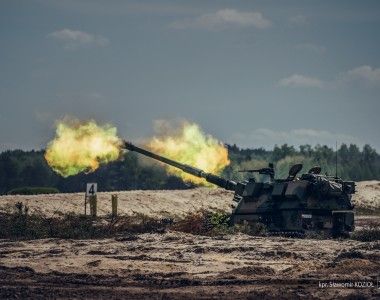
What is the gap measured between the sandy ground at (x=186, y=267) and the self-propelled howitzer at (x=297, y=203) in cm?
225

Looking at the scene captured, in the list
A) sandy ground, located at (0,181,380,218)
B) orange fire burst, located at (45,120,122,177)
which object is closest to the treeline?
sandy ground, located at (0,181,380,218)

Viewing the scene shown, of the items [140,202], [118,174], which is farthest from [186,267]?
[118,174]

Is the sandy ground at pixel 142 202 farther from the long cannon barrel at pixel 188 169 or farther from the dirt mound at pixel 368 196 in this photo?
the long cannon barrel at pixel 188 169

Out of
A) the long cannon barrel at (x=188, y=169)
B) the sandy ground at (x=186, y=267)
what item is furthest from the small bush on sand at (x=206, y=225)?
the sandy ground at (x=186, y=267)

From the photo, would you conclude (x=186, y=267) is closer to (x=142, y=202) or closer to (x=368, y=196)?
(x=142, y=202)

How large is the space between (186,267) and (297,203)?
33.0 ft

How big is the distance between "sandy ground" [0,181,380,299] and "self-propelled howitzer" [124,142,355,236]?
2254mm

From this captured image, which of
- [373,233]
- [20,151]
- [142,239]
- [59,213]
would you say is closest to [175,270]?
[142,239]

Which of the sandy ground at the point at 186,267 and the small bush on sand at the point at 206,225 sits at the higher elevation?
the small bush on sand at the point at 206,225

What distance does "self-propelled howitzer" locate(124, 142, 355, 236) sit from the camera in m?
29.4

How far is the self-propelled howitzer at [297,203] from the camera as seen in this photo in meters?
29.4

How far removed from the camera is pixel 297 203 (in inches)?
1154

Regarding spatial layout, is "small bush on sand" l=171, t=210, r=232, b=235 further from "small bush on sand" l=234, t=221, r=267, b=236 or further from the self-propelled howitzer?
the self-propelled howitzer

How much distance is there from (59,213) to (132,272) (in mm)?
23167
